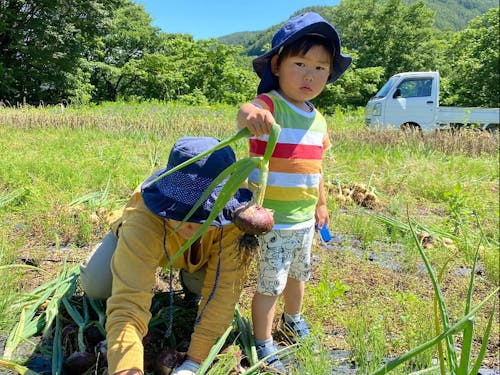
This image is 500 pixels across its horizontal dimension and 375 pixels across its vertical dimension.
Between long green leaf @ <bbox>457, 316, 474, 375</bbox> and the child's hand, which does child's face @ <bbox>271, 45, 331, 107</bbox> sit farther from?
long green leaf @ <bbox>457, 316, 474, 375</bbox>

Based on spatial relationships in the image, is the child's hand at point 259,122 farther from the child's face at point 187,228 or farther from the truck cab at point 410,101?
the truck cab at point 410,101

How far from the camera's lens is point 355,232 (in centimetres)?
279

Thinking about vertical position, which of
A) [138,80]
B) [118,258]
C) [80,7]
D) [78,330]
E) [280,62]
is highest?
[80,7]

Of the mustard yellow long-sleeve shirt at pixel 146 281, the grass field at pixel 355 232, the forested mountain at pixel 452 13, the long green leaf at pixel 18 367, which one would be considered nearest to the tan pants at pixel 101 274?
the mustard yellow long-sleeve shirt at pixel 146 281

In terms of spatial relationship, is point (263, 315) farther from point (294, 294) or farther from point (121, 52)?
point (121, 52)

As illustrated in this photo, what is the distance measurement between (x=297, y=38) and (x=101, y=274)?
41.9 inches

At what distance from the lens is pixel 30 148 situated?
4543 millimetres

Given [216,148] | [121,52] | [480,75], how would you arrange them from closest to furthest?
[216,148] → [480,75] → [121,52]

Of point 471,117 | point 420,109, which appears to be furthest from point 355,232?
point 471,117

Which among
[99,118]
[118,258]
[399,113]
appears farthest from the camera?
[399,113]

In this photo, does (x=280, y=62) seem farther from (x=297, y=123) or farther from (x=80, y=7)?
(x=80, y=7)

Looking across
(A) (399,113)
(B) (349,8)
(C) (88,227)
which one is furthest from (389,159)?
(B) (349,8)

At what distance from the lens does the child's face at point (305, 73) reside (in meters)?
1.40

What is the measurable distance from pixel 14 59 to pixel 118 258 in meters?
20.0
